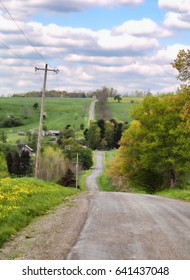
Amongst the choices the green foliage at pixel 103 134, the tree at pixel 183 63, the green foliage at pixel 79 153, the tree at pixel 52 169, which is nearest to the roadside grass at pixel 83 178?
the green foliage at pixel 79 153

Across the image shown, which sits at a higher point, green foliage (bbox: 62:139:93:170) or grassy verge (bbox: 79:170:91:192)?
green foliage (bbox: 62:139:93:170)

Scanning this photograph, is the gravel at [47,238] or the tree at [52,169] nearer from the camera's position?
the gravel at [47,238]

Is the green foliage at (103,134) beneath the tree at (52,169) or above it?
above

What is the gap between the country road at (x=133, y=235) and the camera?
11.3m

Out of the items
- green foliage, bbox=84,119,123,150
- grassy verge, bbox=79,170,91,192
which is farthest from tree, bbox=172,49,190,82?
green foliage, bbox=84,119,123,150

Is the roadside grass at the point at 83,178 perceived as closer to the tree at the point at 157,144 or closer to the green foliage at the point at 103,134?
the green foliage at the point at 103,134

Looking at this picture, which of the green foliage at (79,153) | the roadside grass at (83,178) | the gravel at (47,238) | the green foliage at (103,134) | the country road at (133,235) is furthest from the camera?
the green foliage at (103,134)

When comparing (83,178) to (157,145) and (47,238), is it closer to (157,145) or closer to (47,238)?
(157,145)

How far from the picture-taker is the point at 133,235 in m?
13.9

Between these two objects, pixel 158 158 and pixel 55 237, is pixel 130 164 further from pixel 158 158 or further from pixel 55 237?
pixel 55 237

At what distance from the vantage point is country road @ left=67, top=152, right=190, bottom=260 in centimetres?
1127

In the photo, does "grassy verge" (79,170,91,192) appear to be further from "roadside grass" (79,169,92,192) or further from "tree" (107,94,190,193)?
"tree" (107,94,190,193)

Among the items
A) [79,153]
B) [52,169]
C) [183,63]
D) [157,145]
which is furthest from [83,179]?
[183,63]
